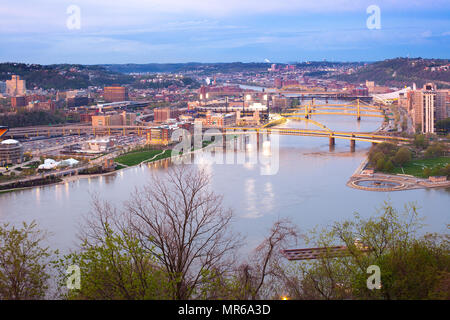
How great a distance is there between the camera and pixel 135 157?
862cm

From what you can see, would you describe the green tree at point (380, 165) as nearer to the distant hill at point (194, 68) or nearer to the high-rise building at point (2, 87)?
the high-rise building at point (2, 87)

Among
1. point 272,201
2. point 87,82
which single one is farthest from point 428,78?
point 272,201

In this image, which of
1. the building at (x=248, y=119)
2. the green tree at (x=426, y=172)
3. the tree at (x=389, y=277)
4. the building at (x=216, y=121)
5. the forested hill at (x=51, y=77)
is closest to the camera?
the tree at (x=389, y=277)

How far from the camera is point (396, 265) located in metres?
2.11

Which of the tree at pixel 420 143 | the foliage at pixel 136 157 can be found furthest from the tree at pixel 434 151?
the foliage at pixel 136 157

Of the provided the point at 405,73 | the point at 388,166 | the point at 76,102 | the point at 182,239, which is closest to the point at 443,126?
the point at 388,166

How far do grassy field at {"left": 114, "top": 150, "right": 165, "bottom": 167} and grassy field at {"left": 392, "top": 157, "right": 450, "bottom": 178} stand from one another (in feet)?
11.8

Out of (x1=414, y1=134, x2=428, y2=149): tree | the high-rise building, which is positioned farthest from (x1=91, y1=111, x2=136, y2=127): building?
the high-rise building

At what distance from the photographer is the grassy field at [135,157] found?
26.9 ft

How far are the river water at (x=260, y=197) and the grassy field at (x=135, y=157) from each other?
0.45 meters

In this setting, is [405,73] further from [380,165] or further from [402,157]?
[380,165]

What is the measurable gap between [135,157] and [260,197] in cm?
367
